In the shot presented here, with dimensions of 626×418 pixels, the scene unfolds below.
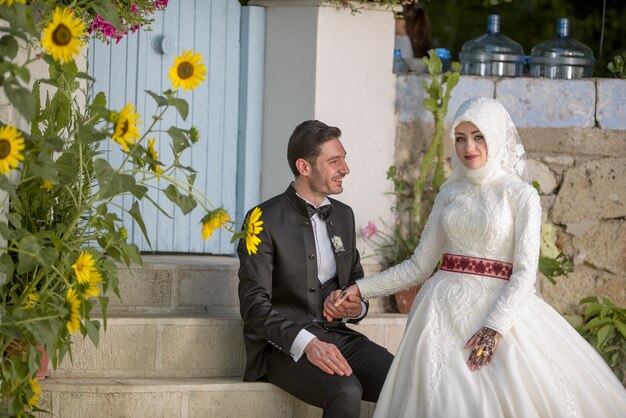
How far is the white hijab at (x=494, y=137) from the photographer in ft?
14.1

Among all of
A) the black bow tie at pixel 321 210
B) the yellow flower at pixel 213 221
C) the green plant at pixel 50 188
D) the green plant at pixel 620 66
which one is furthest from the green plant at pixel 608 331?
the yellow flower at pixel 213 221

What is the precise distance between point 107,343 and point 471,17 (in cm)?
480

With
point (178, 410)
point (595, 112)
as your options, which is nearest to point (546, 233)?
point (595, 112)

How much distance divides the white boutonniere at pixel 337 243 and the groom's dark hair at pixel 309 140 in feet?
1.03

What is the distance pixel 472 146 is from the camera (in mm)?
4332

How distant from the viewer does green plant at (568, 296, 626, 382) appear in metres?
5.94

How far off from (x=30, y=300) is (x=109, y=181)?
623 mm

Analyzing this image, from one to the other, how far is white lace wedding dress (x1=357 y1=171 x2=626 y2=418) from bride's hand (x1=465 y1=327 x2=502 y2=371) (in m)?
0.02

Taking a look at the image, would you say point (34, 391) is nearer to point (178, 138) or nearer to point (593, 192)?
point (178, 138)

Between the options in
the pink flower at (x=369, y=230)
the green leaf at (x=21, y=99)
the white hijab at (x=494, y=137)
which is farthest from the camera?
the pink flower at (x=369, y=230)

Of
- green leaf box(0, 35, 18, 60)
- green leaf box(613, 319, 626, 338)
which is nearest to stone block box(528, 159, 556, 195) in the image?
green leaf box(613, 319, 626, 338)

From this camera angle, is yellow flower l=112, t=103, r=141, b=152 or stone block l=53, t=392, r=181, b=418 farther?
stone block l=53, t=392, r=181, b=418

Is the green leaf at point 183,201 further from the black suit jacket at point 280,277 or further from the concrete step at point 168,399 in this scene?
the concrete step at point 168,399

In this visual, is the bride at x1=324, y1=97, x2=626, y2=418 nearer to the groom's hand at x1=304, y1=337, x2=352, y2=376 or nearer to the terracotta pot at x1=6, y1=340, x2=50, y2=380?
the groom's hand at x1=304, y1=337, x2=352, y2=376
